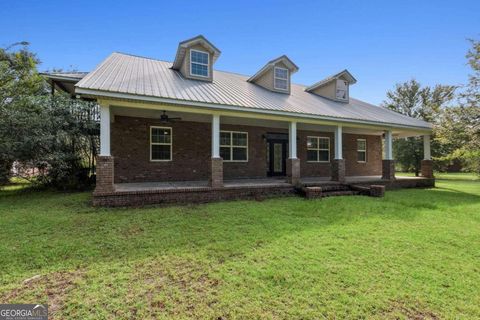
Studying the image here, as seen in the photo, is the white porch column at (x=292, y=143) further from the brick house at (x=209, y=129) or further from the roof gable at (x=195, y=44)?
the roof gable at (x=195, y=44)

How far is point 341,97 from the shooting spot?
14.2 m

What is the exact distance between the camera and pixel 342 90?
14.3m

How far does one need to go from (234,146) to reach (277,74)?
486 cm

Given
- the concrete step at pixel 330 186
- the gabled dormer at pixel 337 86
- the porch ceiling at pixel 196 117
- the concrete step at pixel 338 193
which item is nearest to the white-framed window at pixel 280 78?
the porch ceiling at pixel 196 117

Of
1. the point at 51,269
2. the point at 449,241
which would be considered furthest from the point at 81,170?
the point at 449,241

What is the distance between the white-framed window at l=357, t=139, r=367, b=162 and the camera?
15.0 m

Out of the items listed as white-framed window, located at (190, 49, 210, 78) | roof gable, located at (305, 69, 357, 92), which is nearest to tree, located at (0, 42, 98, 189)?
white-framed window, located at (190, 49, 210, 78)

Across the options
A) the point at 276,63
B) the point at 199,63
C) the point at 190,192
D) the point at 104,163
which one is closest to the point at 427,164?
the point at 276,63

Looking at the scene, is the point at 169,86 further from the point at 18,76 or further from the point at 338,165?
the point at 18,76

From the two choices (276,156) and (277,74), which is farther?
(277,74)

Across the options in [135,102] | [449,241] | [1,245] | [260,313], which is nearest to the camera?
[260,313]

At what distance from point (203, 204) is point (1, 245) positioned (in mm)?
4604

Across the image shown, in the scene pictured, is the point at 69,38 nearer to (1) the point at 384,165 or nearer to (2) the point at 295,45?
(2) the point at 295,45

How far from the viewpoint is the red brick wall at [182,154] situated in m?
9.69
